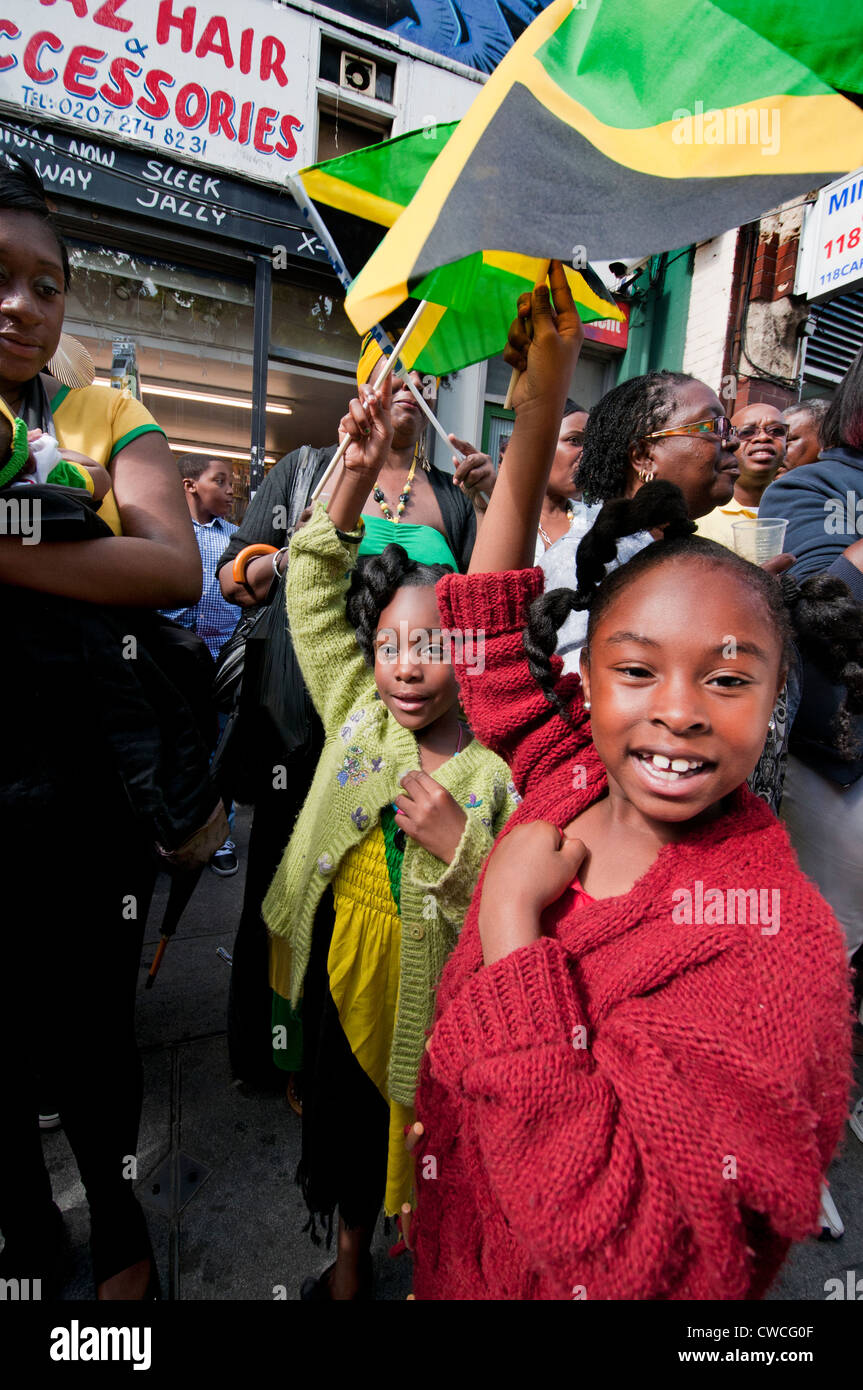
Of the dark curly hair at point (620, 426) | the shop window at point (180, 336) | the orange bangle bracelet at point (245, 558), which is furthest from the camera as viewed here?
the shop window at point (180, 336)

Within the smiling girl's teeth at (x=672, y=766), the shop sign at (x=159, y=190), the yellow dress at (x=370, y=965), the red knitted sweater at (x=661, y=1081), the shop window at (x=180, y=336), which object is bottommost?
the yellow dress at (x=370, y=965)

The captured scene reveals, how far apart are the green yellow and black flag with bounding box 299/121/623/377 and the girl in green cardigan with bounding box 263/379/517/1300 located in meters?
0.26

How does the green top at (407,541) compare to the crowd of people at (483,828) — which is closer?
the crowd of people at (483,828)

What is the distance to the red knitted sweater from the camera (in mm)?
728

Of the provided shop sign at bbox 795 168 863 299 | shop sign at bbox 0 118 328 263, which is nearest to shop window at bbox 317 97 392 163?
shop sign at bbox 0 118 328 263

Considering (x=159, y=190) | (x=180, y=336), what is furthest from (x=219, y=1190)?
(x=159, y=190)

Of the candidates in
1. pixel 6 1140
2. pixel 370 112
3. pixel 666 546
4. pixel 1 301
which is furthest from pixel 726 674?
pixel 370 112

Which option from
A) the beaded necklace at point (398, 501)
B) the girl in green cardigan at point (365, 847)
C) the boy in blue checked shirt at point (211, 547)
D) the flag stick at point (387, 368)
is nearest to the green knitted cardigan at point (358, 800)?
the girl in green cardigan at point (365, 847)

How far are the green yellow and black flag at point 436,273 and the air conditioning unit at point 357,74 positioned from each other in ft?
17.9

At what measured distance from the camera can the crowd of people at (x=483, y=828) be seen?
0.77m

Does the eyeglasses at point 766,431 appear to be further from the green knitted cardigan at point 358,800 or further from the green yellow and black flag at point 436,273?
the green knitted cardigan at point 358,800

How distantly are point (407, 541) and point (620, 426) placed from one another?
2.15ft

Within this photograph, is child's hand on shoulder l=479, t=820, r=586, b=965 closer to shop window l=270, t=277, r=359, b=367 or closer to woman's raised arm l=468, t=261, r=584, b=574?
woman's raised arm l=468, t=261, r=584, b=574
